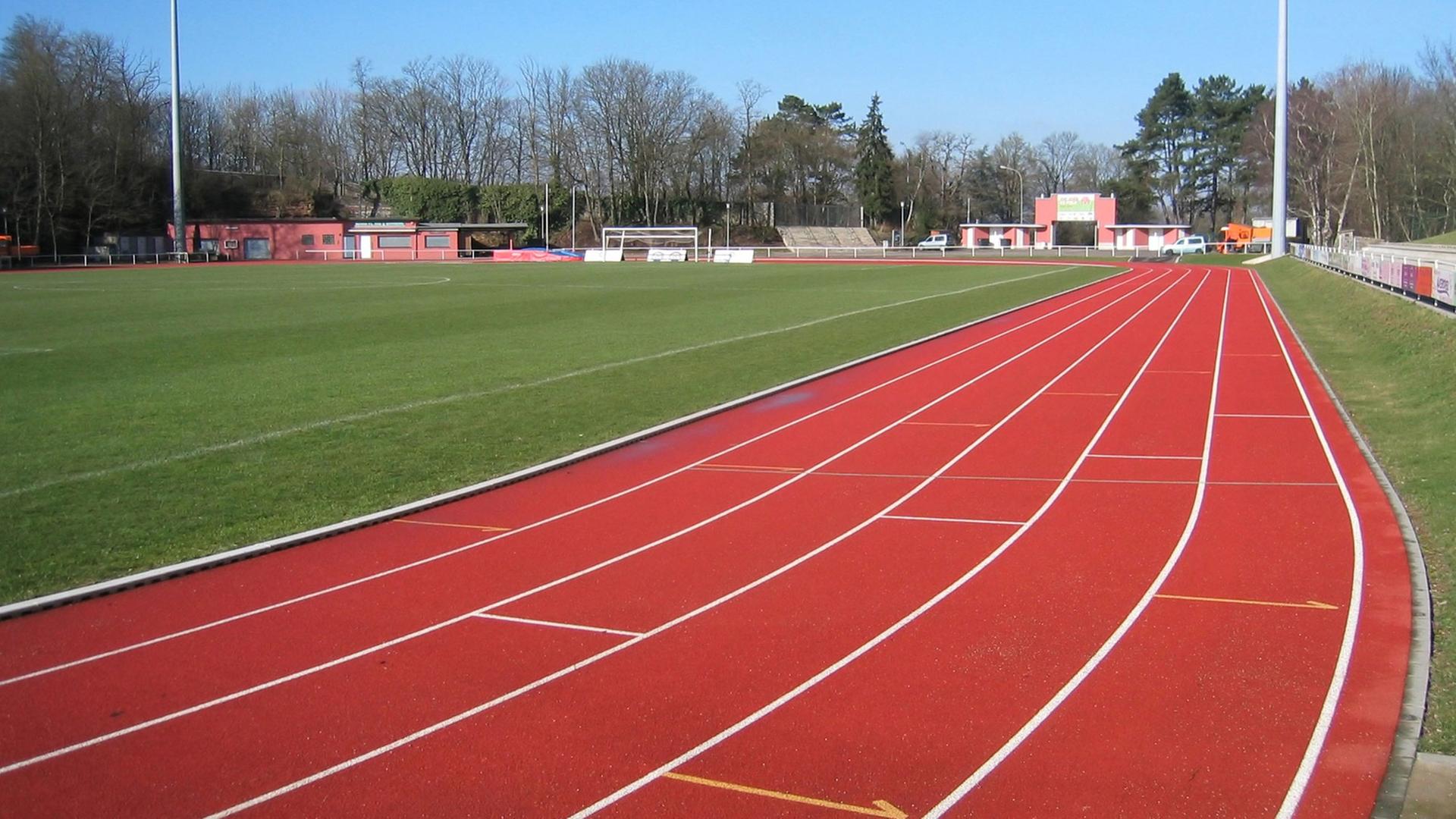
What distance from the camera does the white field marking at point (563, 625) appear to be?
7.30 m

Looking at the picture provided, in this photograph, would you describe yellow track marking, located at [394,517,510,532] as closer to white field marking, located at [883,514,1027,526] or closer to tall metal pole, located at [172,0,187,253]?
white field marking, located at [883,514,1027,526]

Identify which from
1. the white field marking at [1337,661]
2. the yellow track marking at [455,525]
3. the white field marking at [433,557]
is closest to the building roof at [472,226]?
the white field marking at [433,557]

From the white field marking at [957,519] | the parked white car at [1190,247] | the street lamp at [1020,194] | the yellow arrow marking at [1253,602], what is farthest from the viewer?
the street lamp at [1020,194]

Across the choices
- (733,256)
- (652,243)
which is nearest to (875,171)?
(652,243)

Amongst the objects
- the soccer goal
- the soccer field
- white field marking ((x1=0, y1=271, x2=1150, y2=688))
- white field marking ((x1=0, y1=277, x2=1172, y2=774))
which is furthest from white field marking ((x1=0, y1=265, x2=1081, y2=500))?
the soccer goal

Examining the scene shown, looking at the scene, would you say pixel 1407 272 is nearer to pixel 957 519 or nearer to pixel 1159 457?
pixel 1159 457

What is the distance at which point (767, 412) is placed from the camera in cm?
1582

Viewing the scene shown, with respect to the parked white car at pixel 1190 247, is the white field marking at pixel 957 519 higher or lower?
lower

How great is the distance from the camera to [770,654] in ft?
22.7

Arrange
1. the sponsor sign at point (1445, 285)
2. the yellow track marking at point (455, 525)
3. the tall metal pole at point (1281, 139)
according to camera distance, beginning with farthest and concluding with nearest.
→ the tall metal pole at point (1281, 139), the sponsor sign at point (1445, 285), the yellow track marking at point (455, 525)

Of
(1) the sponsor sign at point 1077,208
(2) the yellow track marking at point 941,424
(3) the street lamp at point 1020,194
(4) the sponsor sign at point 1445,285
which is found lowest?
(2) the yellow track marking at point 941,424

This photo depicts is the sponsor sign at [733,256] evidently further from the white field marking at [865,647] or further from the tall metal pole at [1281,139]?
the white field marking at [865,647]

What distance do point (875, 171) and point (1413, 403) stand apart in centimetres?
10027

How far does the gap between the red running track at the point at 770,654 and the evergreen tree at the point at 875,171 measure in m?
103
